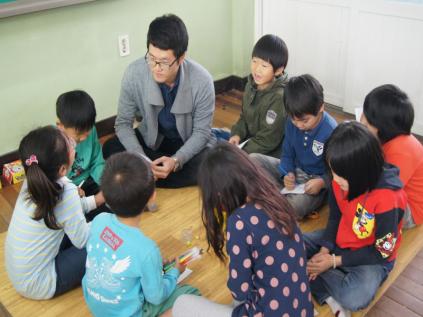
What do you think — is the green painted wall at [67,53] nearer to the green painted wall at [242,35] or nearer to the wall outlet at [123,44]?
the wall outlet at [123,44]

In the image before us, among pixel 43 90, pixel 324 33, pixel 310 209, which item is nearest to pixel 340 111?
pixel 324 33

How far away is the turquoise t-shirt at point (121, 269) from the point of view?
4.38ft

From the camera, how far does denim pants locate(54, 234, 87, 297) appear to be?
1.67 m

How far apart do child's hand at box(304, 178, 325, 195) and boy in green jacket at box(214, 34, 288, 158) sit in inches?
14.2

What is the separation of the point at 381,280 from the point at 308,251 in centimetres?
28

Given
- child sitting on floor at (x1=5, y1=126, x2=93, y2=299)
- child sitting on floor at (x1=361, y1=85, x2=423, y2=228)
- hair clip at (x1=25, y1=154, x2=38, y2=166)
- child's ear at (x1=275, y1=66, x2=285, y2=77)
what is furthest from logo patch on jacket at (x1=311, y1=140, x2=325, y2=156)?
hair clip at (x1=25, y1=154, x2=38, y2=166)

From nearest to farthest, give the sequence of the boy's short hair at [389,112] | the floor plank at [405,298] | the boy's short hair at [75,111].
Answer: the floor plank at [405,298] < the boy's short hair at [389,112] < the boy's short hair at [75,111]

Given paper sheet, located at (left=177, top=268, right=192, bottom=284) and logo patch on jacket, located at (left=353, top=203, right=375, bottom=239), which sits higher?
logo patch on jacket, located at (left=353, top=203, right=375, bottom=239)

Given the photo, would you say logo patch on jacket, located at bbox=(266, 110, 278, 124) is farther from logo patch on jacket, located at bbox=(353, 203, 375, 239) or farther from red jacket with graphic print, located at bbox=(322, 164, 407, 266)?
logo patch on jacket, located at bbox=(353, 203, 375, 239)

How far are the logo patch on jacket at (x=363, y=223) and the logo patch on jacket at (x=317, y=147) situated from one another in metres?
0.47

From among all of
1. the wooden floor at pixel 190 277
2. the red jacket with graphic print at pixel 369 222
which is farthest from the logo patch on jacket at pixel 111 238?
the red jacket with graphic print at pixel 369 222

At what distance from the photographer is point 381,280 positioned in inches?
64.6

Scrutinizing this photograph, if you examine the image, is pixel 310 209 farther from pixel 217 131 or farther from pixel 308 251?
pixel 217 131

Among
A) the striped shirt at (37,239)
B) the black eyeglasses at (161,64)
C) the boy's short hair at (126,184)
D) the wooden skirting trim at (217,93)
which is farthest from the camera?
the wooden skirting trim at (217,93)
